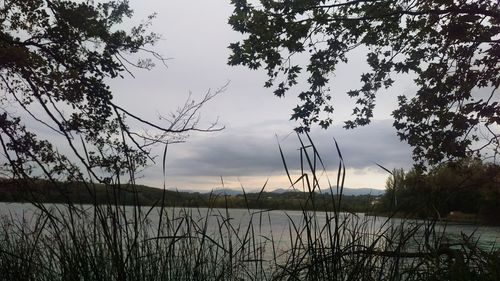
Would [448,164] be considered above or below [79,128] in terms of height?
below

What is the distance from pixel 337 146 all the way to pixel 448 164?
6.03 metres

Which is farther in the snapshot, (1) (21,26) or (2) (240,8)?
(2) (240,8)

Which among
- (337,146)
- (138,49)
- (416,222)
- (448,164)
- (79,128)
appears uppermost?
(138,49)

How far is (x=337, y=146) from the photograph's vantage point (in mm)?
2559

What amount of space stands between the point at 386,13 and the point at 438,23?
4.95ft

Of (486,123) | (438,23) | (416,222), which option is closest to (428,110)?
(486,123)

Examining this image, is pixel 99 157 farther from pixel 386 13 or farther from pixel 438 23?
pixel 438 23

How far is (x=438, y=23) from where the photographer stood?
8.87m

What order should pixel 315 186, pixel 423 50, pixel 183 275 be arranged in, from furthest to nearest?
pixel 423 50, pixel 183 275, pixel 315 186

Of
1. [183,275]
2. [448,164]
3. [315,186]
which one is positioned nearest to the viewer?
[315,186]

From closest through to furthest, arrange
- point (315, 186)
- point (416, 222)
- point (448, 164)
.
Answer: point (315, 186) < point (416, 222) < point (448, 164)

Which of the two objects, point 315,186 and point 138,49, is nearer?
point 315,186

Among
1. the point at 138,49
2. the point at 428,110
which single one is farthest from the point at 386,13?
the point at 138,49

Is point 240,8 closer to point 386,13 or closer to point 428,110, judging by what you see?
point 386,13
